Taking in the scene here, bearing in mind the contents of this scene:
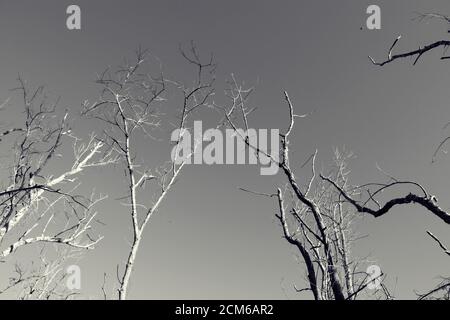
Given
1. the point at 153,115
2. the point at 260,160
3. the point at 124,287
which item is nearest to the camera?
the point at 260,160

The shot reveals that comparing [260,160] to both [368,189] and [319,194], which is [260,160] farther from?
[319,194]

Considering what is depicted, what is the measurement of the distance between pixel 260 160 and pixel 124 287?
4286 millimetres

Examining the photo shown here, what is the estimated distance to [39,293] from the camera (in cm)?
1300

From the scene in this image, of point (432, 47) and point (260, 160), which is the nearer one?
point (432, 47)

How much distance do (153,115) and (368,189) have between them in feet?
22.4

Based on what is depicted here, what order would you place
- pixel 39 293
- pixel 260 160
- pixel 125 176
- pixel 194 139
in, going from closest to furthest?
pixel 260 160 < pixel 125 176 < pixel 194 139 < pixel 39 293
